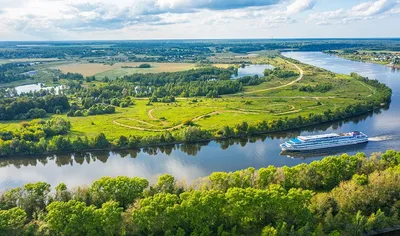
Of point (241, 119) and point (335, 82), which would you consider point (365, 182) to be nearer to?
point (241, 119)

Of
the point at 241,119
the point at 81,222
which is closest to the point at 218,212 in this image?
the point at 81,222

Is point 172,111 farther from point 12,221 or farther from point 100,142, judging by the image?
point 12,221

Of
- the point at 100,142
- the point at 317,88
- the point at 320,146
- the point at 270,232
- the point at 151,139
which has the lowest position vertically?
the point at 320,146

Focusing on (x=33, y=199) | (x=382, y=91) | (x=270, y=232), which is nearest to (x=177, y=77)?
(x=382, y=91)

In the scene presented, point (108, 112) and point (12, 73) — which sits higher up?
point (12, 73)

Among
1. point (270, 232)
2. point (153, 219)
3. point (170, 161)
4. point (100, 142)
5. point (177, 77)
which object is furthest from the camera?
point (177, 77)

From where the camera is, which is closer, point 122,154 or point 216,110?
point 122,154

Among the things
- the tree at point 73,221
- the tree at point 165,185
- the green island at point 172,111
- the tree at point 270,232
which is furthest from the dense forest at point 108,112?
the tree at point 270,232
